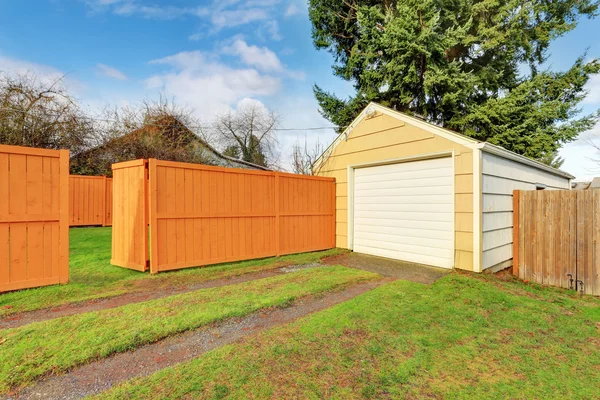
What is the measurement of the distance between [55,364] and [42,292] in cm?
236

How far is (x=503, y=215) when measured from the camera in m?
5.54

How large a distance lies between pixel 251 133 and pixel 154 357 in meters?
22.0

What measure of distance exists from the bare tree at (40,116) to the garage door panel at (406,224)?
1242 cm

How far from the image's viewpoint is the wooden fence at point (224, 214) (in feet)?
16.4

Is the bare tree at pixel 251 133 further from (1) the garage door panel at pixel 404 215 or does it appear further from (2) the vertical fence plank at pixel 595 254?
(2) the vertical fence plank at pixel 595 254

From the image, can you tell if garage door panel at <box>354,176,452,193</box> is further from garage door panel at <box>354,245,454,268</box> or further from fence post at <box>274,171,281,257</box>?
fence post at <box>274,171,281,257</box>

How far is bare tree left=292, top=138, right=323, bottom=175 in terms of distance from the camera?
35.4ft

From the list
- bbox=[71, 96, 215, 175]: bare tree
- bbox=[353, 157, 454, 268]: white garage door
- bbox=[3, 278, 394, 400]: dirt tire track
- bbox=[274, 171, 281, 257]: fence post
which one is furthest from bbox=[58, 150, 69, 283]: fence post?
bbox=[71, 96, 215, 175]: bare tree

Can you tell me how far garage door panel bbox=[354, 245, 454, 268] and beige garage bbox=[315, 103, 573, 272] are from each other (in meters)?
0.02

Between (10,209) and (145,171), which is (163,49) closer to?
(145,171)

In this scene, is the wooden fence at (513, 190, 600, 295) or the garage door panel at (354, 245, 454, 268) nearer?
the wooden fence at (513, 190, 600, 295)

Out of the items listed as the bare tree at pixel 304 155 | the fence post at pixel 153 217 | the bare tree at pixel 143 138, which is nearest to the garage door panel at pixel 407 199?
the bare tree at pixel 304 155

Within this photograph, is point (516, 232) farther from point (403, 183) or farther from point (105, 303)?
→ point (105, 303)

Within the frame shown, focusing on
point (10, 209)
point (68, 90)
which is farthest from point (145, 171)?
point (68, 90)
